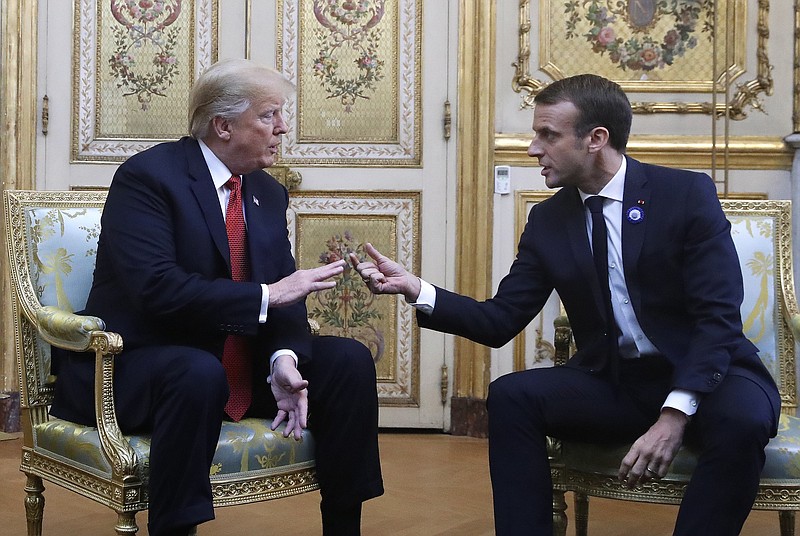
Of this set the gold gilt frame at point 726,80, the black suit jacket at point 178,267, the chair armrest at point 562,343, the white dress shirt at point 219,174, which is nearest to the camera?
the black suit jacket at point 178,267

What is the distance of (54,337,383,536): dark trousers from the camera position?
6.62 feet

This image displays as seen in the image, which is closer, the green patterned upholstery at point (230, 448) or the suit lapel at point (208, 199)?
the green patterned upholstery at point (230, 448)

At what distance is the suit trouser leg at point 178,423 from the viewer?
201 cm

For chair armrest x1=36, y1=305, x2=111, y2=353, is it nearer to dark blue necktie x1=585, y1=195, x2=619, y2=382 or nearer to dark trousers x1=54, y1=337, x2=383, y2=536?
dark trousers x1=54, y1=337, x2=383, y2=536

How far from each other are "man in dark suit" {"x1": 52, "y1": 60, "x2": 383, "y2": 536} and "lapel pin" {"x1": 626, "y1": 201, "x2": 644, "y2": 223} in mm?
659

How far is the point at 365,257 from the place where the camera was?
4391 millimetres

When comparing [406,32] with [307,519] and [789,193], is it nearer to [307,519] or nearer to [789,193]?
[789,193]

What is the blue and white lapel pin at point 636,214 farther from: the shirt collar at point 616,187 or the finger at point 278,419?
the finger at point 278,419

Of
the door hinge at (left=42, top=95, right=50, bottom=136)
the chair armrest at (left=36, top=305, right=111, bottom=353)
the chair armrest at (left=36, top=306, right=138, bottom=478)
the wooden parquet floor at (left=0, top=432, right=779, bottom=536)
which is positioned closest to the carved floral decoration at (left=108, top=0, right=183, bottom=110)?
the door hinge at (left=42, top=95, right=50, bottom=136)

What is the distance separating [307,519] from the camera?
3008 millimetres

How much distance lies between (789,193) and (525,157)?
1087 mm

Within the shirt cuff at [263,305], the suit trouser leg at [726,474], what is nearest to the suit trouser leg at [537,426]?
the suit trouser leg at [726,474]

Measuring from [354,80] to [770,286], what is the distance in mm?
2243

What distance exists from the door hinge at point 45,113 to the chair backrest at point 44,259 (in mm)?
1831
